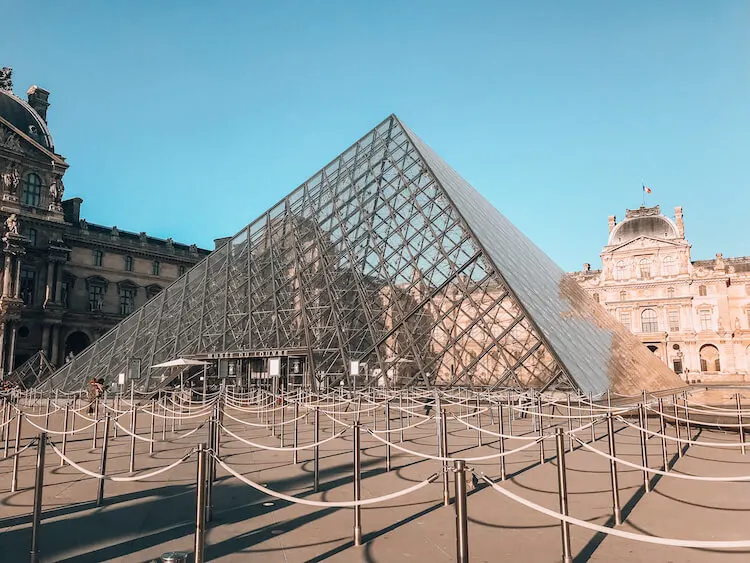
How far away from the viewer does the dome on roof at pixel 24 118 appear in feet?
141

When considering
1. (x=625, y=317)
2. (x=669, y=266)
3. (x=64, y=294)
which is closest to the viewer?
(x=64, y=294)

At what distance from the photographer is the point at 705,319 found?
58.4 meters

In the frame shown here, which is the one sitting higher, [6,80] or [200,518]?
[6,80]

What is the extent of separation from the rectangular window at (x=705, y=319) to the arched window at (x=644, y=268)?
661 cm

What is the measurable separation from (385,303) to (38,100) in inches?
Result: 1757

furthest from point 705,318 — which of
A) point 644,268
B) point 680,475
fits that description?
point 680,475

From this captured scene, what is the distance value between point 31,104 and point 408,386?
4873 cm

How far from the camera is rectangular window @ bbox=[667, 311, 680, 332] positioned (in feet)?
194

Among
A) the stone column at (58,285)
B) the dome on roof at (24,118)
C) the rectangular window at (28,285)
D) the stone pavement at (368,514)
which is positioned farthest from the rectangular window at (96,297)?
the stone pavement at (368,514)

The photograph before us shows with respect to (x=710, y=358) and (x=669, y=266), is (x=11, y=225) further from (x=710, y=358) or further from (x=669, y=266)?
(x=710, y=358)

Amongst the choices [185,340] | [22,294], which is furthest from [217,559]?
[22,294]

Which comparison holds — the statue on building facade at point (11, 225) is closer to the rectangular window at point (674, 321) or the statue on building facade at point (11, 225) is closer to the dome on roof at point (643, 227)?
the dome on roof at point (643, 227)

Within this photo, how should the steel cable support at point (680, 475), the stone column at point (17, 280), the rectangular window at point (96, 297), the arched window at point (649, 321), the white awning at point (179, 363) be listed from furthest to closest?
the arched window at point (649, 321) < the rectangular window at point (96, 297) < the stone column at point (17, 280) < the white awning at point (179, 363) < the steel cable support at point (680, 475)

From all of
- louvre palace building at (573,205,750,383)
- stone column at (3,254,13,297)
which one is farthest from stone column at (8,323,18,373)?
louvre palace building at (573,205,750,383)
